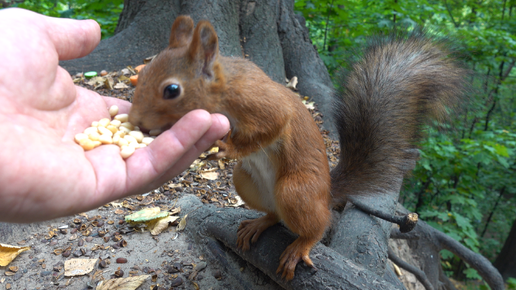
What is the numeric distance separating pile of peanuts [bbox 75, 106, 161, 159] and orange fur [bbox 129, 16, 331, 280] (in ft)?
0.25

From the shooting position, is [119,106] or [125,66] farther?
[125,66]

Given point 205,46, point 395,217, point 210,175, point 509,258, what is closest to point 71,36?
point 205,46

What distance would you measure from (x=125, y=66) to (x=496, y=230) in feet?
26.4

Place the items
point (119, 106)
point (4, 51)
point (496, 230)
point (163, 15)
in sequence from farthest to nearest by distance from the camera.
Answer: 1. point (496, 230)
2. point (163, 15)
3. point (119, 106)
4. point (4, 51)

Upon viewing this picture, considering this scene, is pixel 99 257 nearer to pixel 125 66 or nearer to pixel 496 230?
pixel 125 66

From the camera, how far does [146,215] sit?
191cm

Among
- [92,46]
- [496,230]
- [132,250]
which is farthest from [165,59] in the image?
[496,230]

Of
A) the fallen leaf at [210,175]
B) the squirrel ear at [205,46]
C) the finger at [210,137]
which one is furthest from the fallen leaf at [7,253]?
the squirrel ear at [205,46]

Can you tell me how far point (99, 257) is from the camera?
1667 millimetres

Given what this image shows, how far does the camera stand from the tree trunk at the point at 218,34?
324cm

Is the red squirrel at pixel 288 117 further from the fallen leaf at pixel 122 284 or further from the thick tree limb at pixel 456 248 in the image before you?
the thick tree limb at pixel 456 248

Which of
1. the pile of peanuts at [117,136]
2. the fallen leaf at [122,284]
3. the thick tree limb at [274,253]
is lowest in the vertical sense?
the fallen leaf at [122,284]

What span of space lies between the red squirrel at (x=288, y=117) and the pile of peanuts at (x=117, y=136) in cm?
7

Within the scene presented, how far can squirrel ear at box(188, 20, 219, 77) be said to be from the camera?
1.24 metres
